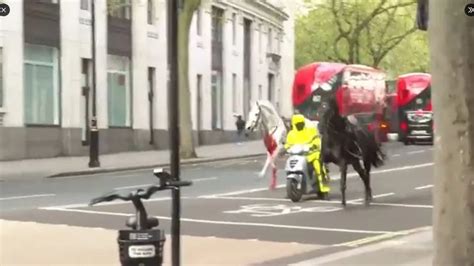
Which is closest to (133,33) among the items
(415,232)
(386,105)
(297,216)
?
(386,105)

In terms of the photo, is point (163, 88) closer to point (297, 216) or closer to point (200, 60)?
point (200, 60)

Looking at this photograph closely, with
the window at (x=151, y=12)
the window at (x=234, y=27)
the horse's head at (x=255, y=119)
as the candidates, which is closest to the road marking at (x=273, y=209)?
the horse's head at (x=255, y=119)

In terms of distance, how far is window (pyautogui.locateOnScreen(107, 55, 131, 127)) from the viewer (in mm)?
40375

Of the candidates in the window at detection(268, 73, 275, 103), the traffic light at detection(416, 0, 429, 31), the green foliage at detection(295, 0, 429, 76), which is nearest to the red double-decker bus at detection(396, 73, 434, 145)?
the green foliage at detection(295, 0, 429, 76)

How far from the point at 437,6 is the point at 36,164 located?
88.3 feet

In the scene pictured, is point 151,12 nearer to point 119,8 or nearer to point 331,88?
point 119,8

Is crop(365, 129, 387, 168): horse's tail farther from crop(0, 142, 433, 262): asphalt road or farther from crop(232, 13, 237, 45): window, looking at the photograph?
crop(232, 13, 237, 45): window

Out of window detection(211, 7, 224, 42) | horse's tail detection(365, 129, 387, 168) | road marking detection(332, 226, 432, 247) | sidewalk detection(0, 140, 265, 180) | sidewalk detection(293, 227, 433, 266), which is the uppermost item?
window detection(211, 7, 224, 42)

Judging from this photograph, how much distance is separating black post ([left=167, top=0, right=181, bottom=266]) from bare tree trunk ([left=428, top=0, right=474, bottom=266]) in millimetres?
1751

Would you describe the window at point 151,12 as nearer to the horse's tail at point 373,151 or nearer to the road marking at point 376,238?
the horse's tail at point 373,151

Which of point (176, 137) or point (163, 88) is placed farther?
point (163, 88)

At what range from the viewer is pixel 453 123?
626 cm

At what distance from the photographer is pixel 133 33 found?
138 ft

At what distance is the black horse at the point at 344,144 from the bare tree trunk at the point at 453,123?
34.6ft
